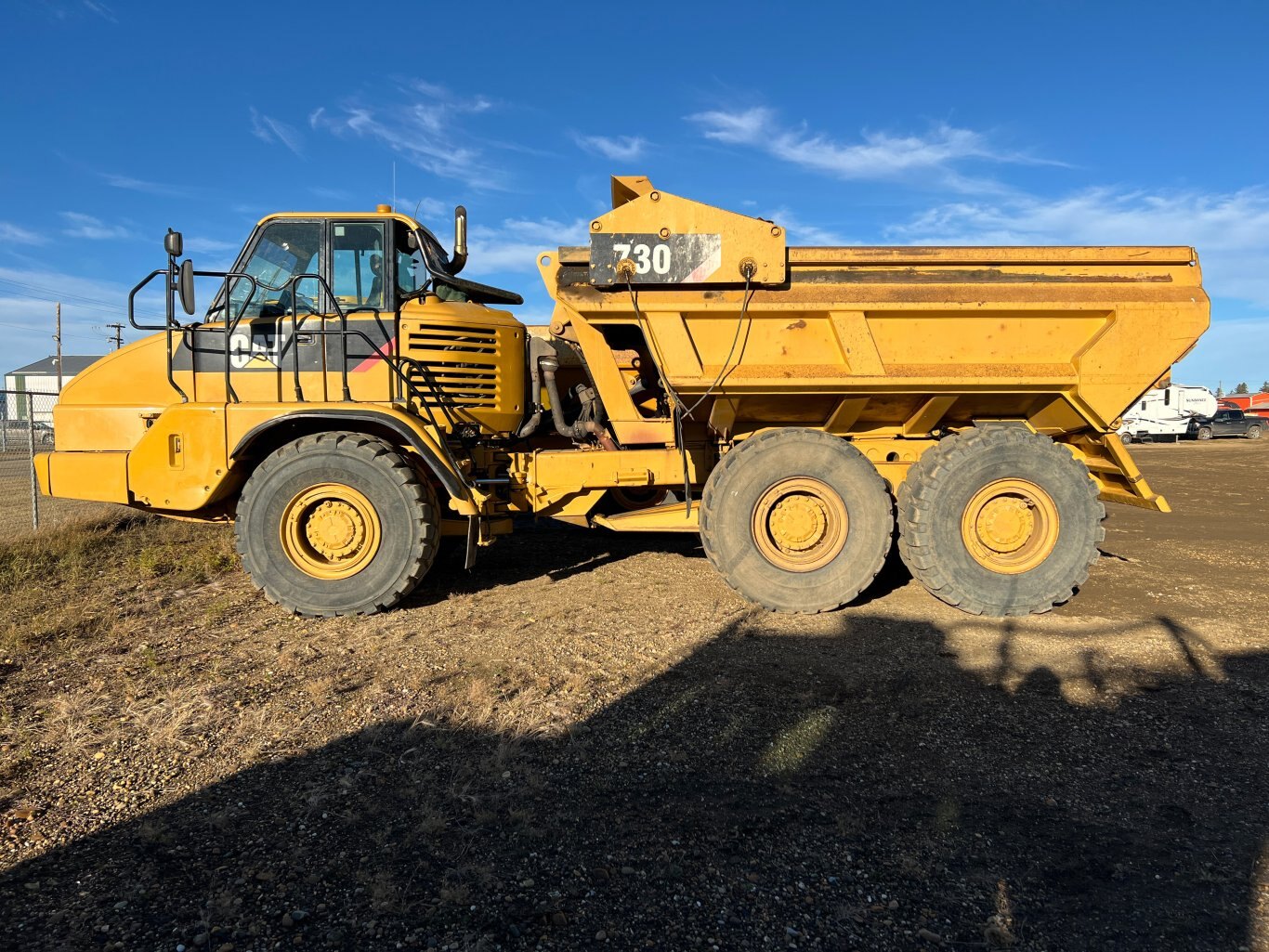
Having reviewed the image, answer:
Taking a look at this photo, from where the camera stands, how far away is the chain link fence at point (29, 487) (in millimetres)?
8680

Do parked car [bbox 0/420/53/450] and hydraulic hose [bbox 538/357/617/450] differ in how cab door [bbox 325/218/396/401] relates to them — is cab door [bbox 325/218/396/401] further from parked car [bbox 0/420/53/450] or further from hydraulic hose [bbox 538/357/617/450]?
parked car [bbox 0/420/53/450]

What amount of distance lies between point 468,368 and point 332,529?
4.96 feet

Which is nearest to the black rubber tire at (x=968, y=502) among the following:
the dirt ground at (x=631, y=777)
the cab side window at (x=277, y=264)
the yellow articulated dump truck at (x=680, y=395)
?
the yellow articulated dump truck at (x=680, y=395)

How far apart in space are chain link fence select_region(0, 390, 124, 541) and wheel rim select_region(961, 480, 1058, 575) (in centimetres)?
674

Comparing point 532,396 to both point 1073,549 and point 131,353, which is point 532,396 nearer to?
point 131,353

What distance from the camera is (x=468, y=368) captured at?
18.2 feet

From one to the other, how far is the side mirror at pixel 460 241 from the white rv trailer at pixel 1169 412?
35.0m

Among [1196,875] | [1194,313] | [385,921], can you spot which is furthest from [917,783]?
[1194,313]

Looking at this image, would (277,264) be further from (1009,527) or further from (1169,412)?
(1169,412)

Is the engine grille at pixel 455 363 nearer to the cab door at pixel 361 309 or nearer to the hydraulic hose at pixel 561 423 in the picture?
the cab door at pixel 361 309

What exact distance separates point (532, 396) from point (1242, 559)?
6.93 metres

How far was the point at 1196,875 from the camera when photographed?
7.68 ft

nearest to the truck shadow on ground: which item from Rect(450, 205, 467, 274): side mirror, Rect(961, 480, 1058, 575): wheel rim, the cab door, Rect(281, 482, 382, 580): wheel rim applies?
Rect(961, 480, 1058, 575): wheel rim

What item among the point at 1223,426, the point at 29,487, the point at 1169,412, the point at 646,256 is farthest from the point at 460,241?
the point at 1223,426
